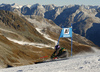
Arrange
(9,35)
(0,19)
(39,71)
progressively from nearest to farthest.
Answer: (39,71) → (9,35) → (0,19)

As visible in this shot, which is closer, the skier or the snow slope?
the snow slope

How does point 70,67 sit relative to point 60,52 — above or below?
above

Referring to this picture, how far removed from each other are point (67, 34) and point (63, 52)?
331cm

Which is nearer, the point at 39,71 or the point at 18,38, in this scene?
the point at 39,71

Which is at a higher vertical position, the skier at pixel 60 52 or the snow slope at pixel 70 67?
the snow slope at pixel 70 67

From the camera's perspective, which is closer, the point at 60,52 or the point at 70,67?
the point at 70,67

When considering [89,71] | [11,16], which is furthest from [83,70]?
[11,16]

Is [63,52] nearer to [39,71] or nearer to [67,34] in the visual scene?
[67,34]

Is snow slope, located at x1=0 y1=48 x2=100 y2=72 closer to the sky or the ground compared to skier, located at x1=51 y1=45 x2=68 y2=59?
closer to the sky

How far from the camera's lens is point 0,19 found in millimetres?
141250

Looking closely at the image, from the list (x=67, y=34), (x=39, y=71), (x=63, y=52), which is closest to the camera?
(x=39, y=71)

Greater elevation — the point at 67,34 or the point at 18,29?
the point at 67,34

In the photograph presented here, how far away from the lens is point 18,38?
110m

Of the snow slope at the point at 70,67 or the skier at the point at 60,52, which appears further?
the skier at the point at 60,52
